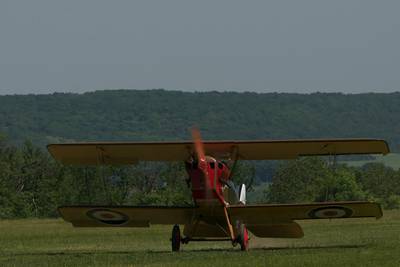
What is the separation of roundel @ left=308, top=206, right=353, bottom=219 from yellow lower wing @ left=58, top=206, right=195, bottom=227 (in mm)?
2242

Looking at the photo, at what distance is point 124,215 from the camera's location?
20500 millimetres

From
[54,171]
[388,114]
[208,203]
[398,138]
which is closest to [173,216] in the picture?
[208,203]

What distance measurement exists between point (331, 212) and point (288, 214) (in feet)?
2.57

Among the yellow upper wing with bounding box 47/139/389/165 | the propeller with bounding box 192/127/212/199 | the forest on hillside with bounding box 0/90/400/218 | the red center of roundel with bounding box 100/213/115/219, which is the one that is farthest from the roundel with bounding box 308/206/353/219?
the forest on hillside with bounding box 0/90/400/218

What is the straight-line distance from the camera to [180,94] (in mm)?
197625

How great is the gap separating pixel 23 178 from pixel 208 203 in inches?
2277

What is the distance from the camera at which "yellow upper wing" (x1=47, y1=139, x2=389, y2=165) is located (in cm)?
1988

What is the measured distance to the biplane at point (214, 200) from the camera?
63.6 ft

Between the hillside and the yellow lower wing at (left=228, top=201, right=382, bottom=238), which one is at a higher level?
the hillside

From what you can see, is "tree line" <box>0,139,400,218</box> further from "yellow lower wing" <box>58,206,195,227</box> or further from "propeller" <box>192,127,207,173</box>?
"propeller" <box>192,127,207,173</box>

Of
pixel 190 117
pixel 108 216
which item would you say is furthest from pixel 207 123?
pixel 108 216

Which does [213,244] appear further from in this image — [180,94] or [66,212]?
[180,94]

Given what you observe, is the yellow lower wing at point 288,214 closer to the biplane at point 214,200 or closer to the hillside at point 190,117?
the biplane at point 214,200

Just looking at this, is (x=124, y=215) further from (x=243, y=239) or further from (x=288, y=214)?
(x=288, y=214)
